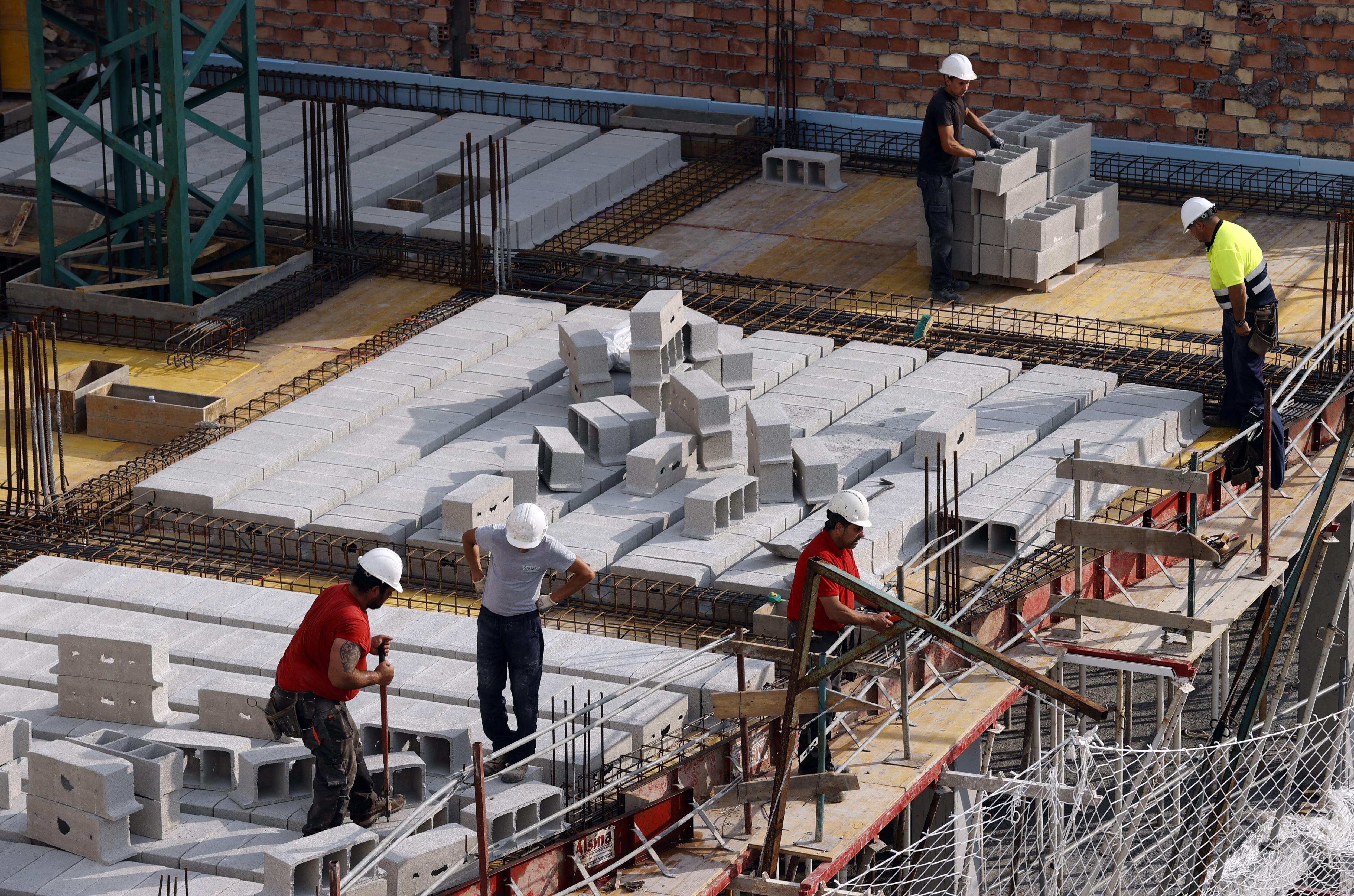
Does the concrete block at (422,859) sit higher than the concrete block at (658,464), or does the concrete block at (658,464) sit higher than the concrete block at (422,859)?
the concrete block at (658,464)

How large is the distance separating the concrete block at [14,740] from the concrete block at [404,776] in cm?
192

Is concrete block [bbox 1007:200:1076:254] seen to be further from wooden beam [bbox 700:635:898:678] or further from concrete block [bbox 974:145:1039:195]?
wooden beam [bbox 700:635:898:678]

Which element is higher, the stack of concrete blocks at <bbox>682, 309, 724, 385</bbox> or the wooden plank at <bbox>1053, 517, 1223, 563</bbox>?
the stack of concrete blocks at <bbox>682, 309, 724, 385</bbox>

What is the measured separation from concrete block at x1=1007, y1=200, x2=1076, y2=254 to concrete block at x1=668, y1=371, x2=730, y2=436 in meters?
4.61

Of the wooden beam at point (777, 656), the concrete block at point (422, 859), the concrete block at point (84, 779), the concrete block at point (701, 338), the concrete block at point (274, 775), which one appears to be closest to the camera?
the concrete block at point (422, 859)

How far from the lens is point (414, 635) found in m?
15.7

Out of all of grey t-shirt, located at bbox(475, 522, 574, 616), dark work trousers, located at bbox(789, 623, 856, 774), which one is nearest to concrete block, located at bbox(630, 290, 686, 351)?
dark work trousers, located at bbox(789, 623, 856, 774)

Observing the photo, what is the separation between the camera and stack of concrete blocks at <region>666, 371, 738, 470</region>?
18.0 metres

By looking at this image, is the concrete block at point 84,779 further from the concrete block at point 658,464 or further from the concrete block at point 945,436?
the concrete block at point 945,436

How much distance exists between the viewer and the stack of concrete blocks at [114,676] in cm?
1436

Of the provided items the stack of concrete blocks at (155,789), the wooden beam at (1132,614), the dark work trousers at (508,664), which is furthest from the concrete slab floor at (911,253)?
the stack of concrete blocks at (155,789)

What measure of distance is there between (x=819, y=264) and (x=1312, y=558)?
7.88 metres

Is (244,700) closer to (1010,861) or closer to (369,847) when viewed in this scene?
(369,847)

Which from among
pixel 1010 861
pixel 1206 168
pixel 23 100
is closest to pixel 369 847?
pixel 1010 861
